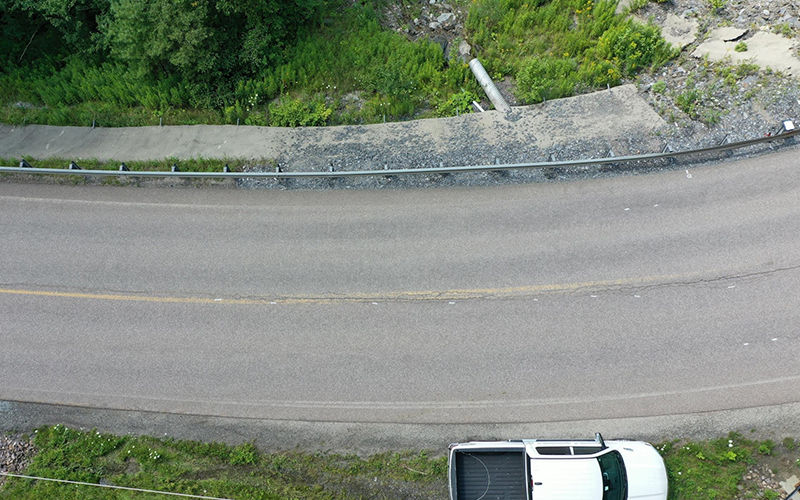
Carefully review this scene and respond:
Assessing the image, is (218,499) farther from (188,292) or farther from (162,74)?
(162,74)

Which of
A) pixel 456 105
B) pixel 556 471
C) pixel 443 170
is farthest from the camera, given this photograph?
pixel 456 105

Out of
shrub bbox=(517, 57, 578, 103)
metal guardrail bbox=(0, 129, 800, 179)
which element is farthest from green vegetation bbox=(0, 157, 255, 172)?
shrub bbox=(517, 57, 578, 103)

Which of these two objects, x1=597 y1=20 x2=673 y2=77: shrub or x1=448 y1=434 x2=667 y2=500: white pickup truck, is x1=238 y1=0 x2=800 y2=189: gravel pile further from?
x1=448 y1=434 x2=667 y2=500: white pickup truck

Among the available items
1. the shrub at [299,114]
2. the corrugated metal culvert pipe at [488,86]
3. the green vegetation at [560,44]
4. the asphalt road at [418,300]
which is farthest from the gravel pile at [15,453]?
the green vegetation at [560,44]

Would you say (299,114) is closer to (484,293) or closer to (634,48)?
(484,293)

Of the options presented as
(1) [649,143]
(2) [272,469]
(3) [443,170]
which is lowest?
(2) [272,469]

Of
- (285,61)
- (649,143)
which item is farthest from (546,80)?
(285,61)
